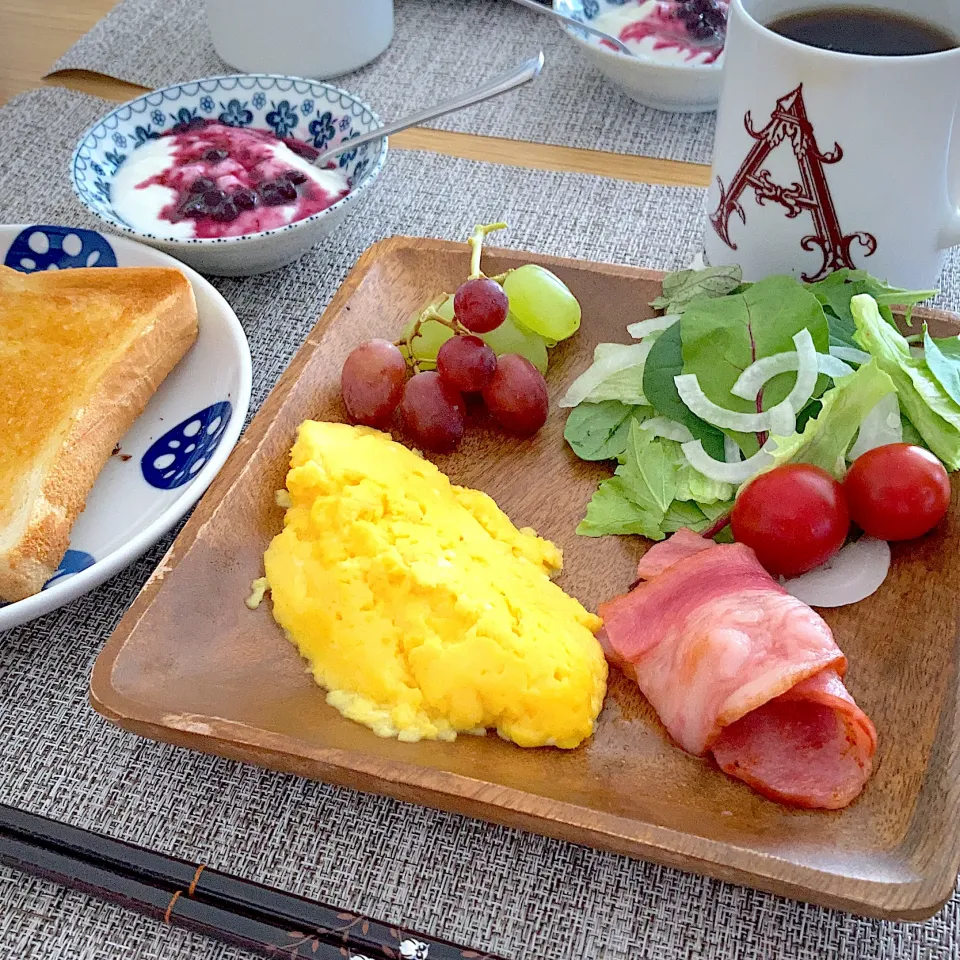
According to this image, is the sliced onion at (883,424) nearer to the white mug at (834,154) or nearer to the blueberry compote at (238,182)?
the white mug at (834,154)

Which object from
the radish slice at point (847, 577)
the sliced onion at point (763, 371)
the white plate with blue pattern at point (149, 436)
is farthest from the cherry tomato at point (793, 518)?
the white plate with blue pattern at point (149, 436)

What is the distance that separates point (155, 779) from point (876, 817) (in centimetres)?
68

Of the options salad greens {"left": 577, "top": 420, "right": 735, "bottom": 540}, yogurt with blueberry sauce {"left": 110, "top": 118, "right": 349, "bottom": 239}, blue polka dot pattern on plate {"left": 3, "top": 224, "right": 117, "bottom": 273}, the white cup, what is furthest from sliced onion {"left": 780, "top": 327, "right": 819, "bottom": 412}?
the white cup

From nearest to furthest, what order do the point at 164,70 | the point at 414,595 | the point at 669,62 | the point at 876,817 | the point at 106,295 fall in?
1. the point at 876,817
2. the point at 414,595
3. the point at 106,295
4. the point at 669,62
5. the point at 164,70

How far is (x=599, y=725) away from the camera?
0.91 metres

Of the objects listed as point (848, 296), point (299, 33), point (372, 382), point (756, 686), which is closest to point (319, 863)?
point (756, 686)

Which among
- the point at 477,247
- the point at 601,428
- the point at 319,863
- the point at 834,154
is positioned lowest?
the point at 319,863

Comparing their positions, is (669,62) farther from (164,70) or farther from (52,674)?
(52,674)

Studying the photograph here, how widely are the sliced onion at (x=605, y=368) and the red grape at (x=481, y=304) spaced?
0.42ft

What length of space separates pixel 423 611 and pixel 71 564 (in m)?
0.49

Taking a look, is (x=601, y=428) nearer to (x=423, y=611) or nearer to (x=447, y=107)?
(x=423, y=611)

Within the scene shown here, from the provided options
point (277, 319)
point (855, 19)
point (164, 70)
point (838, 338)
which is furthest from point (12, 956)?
point (164, 70)

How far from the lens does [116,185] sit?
1564 mm

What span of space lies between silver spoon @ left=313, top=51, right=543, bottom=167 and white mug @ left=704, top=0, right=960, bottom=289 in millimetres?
579
